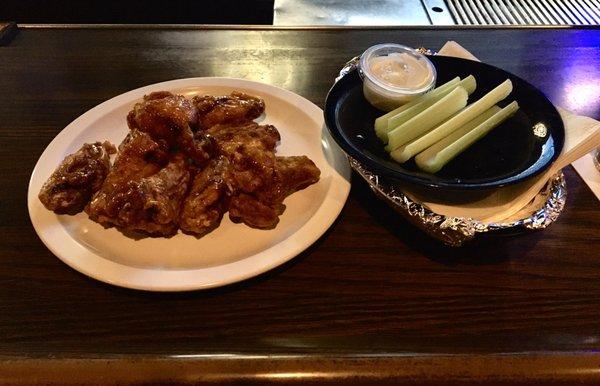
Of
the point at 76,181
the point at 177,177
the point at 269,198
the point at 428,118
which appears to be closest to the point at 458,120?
the point at 428,118

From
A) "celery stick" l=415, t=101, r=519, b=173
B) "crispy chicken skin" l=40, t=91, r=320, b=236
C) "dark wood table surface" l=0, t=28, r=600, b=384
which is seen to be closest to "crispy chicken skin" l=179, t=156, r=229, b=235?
"crispy chicken skin" l=40, t=91, r=320, b=236

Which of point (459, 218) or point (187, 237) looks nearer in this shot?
point (459, 218)

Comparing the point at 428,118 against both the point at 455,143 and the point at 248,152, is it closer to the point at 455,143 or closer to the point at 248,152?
the point at 455,143

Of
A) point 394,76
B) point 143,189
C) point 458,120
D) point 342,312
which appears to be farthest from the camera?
point 394,76

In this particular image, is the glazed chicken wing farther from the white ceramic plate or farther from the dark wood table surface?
the dark wood table surface

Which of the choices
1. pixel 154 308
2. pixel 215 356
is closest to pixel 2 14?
pixel 154 308

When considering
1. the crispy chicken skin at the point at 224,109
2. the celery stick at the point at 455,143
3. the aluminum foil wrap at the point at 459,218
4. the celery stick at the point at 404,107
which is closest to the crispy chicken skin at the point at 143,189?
the crispy chicken skin at the point at 224,109

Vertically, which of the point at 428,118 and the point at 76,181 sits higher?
the point at 428,118

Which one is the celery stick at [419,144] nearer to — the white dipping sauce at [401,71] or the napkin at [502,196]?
the napkin at [502,196]
